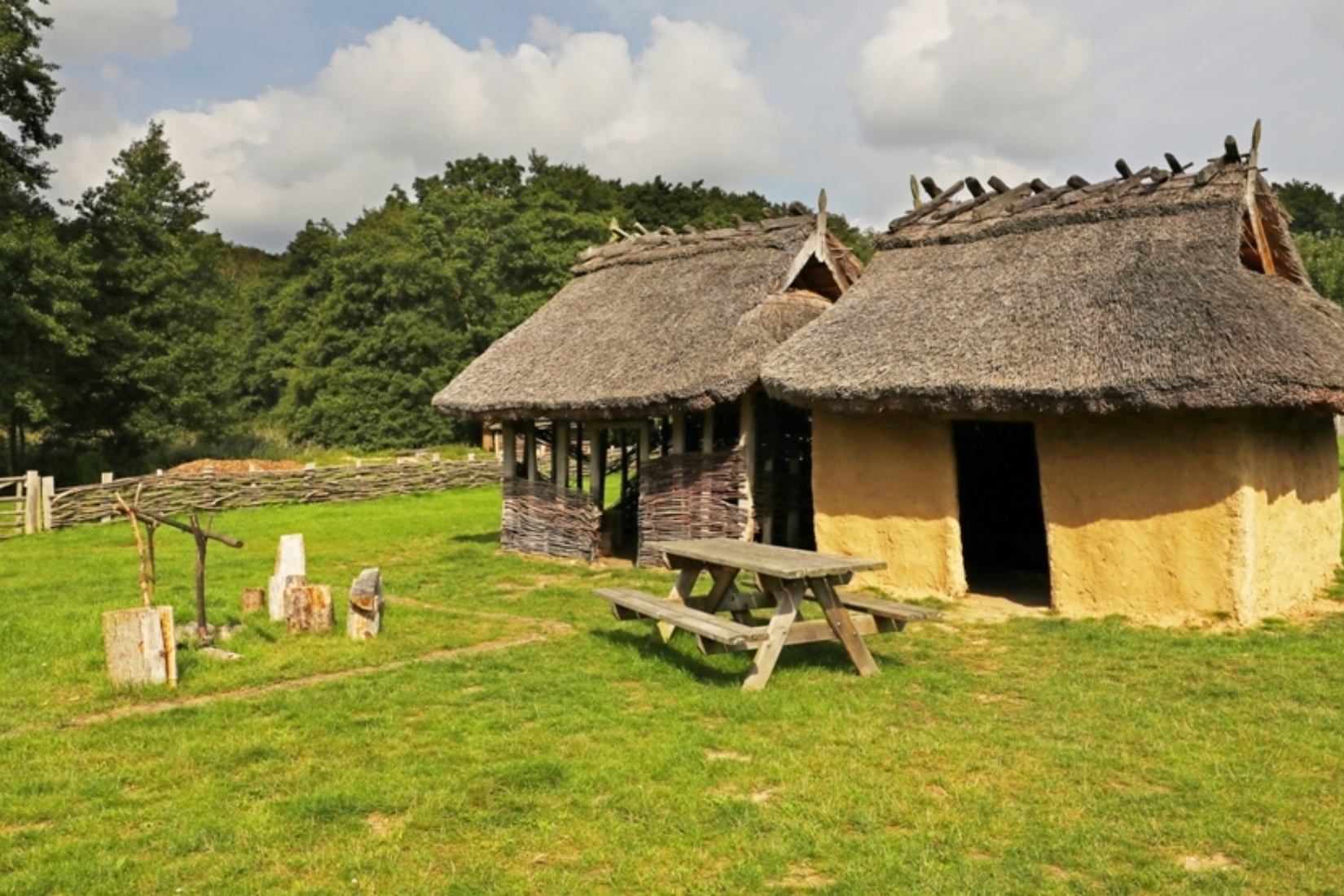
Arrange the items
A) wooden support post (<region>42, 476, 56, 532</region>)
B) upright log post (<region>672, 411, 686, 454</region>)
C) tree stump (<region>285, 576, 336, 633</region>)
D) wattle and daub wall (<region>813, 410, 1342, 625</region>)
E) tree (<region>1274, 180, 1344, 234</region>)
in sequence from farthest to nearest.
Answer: tree (<region>1274, 180, 1344, 234</region>) < wooden support post (<region>42, 476, 56, 532</region>) < upright log post (<region>672, 411, 686, 454</region>) < wattle and daub wall (<region>813, 410, 1342, 625</region>) < tree stump (<region>285, 576, 336, 633</region>)

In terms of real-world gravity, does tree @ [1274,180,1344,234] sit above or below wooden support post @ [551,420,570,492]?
above

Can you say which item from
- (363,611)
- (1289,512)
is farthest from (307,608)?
(1289,512)

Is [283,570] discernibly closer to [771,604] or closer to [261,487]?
[771,604]

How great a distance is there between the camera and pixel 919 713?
255 inches

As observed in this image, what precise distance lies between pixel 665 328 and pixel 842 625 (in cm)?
707

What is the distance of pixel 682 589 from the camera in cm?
846

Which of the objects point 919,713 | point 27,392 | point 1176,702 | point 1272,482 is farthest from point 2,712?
point 27,392

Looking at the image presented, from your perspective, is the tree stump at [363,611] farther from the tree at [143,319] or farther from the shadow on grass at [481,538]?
the tree at [143,319]

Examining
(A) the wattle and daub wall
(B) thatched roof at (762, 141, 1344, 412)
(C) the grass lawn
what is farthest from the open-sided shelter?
(C) the grass lawn

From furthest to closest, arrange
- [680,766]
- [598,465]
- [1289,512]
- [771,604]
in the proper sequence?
1. [598,465]
2. [1289,512]
3. [771,604]
4. [680,766]

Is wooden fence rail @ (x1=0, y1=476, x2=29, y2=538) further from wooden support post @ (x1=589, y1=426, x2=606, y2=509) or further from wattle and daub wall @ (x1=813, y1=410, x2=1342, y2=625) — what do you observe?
wattle and daub wall @ (x1=813, y1=410, x2=1342, y2=625)

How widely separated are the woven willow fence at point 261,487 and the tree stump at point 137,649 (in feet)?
37.5

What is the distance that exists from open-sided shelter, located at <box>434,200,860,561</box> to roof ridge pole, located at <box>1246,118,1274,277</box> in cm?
513

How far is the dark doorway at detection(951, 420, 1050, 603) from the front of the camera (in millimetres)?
13867
